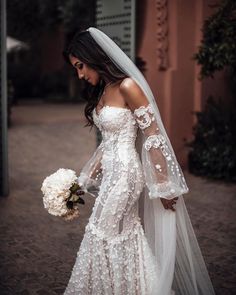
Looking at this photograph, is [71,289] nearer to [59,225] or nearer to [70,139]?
[59,225]

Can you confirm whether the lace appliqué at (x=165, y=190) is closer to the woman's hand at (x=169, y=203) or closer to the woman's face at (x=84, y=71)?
the woman's hand at (x=169, y=203)

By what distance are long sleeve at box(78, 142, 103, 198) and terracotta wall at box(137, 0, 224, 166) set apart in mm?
5848

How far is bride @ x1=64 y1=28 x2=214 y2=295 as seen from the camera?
11.9ft

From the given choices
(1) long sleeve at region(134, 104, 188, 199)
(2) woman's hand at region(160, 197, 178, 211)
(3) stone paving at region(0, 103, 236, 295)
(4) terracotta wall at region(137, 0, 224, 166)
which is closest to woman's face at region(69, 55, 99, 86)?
(1) long sleeve at region(134, 104, 188, 199)

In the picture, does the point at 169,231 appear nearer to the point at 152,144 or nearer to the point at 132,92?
the point at 152,144

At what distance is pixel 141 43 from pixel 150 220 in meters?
6.59

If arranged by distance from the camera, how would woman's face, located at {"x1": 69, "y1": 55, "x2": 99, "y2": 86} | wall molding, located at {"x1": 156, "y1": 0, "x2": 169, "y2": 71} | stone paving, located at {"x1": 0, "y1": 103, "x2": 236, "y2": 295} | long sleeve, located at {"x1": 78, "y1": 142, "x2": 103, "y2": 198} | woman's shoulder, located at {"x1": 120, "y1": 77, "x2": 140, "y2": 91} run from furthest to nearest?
wall molding, located at {"x1": 156, "y1": 0, "x2": 169, "y2": 71}, stone paving, located at {"x1": 0, "y1": 103, "x2": 236, "y2": 295}, long sleeve, located at {"x1": 78, "y1": 142, "x2": 103, "y2": 198}, woman's face, located at {"x1": 69, "y1": 55, "x2": 99, "y2": 86}, woman's shoulder, located at {"x1": 120, "y1": 77, "x2": 140, "y2": 91}

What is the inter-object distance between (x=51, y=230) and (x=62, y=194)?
9.53 feet

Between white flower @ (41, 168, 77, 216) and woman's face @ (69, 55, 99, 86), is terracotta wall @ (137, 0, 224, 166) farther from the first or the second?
white flower @ (41, 168, 77, 216)

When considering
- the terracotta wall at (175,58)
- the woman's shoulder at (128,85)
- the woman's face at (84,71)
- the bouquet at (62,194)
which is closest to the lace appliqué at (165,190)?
the bouquet at (62,194)

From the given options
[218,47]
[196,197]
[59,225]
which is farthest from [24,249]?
[218,47]

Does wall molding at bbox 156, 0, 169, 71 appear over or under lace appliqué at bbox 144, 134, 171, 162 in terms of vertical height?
over

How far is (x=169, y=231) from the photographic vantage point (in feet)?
12.3

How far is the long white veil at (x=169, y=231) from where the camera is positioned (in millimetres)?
3646
